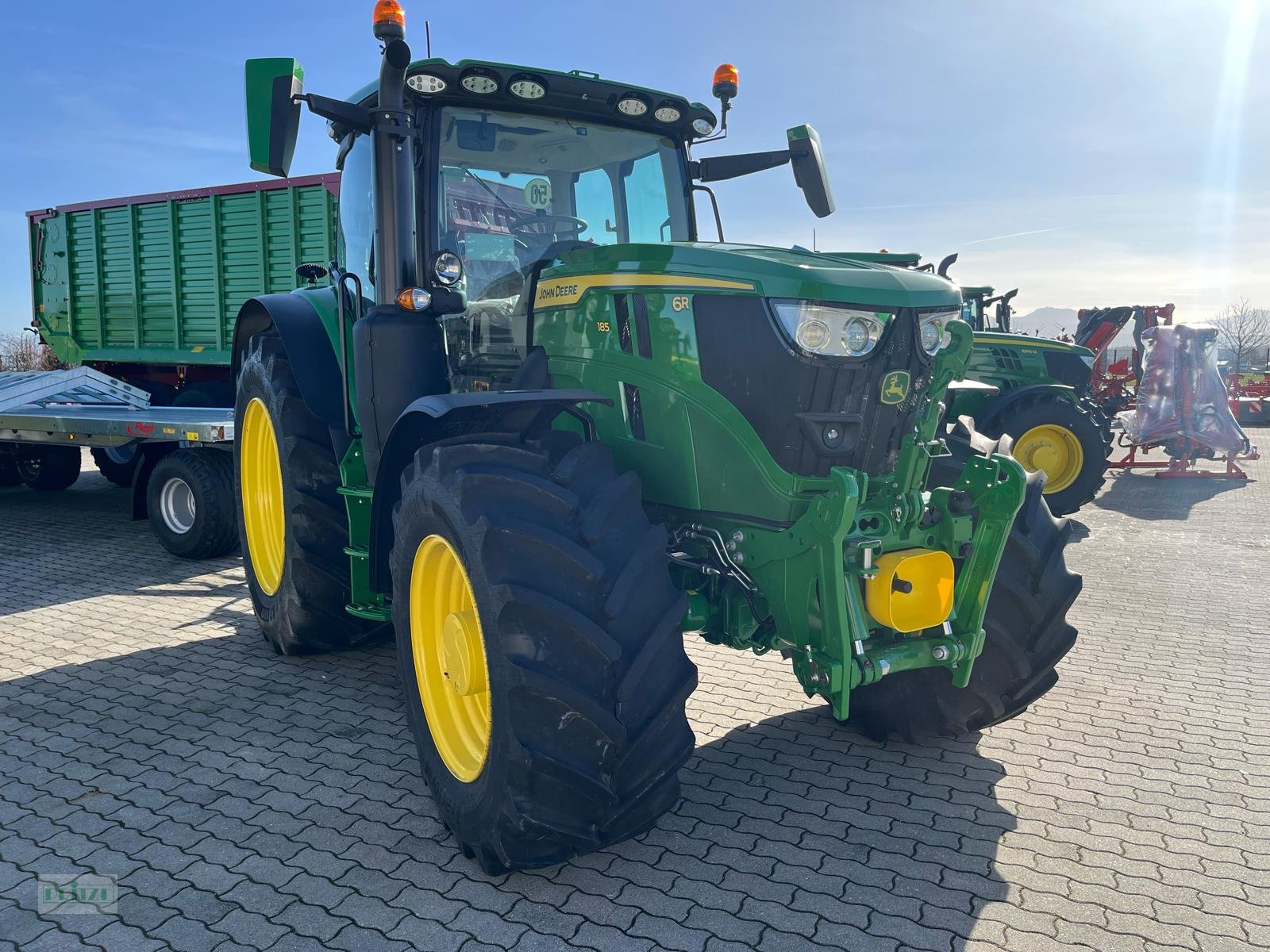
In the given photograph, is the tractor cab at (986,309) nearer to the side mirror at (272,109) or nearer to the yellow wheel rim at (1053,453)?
the yellow wheel rim at (1053,453)

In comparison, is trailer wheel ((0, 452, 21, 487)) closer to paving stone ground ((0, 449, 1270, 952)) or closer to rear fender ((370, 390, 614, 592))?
paving stone ground ((0, 449, 1270, 952))

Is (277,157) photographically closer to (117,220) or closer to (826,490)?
(826,490)

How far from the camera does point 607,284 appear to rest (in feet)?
10.3

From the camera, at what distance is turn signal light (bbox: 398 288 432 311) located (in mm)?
3566

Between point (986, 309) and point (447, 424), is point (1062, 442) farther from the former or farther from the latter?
point (447, 424)

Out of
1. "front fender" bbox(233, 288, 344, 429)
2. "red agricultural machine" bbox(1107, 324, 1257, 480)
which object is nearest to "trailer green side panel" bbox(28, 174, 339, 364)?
"front fender" bbox(233, 288, 344, 429)

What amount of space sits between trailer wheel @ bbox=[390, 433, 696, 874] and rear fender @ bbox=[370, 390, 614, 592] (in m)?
0.12

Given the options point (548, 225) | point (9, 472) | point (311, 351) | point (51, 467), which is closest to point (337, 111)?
point (548, 225)

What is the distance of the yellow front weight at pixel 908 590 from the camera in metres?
2.88

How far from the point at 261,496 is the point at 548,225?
2.40 m

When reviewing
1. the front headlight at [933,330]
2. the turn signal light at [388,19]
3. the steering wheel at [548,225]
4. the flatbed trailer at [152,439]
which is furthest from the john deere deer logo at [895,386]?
the flatbed trailer at [152,439]

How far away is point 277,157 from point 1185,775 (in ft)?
13.0

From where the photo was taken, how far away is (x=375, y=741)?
3816 millimetres

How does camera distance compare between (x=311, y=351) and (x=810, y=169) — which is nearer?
(x=810, y=169)
